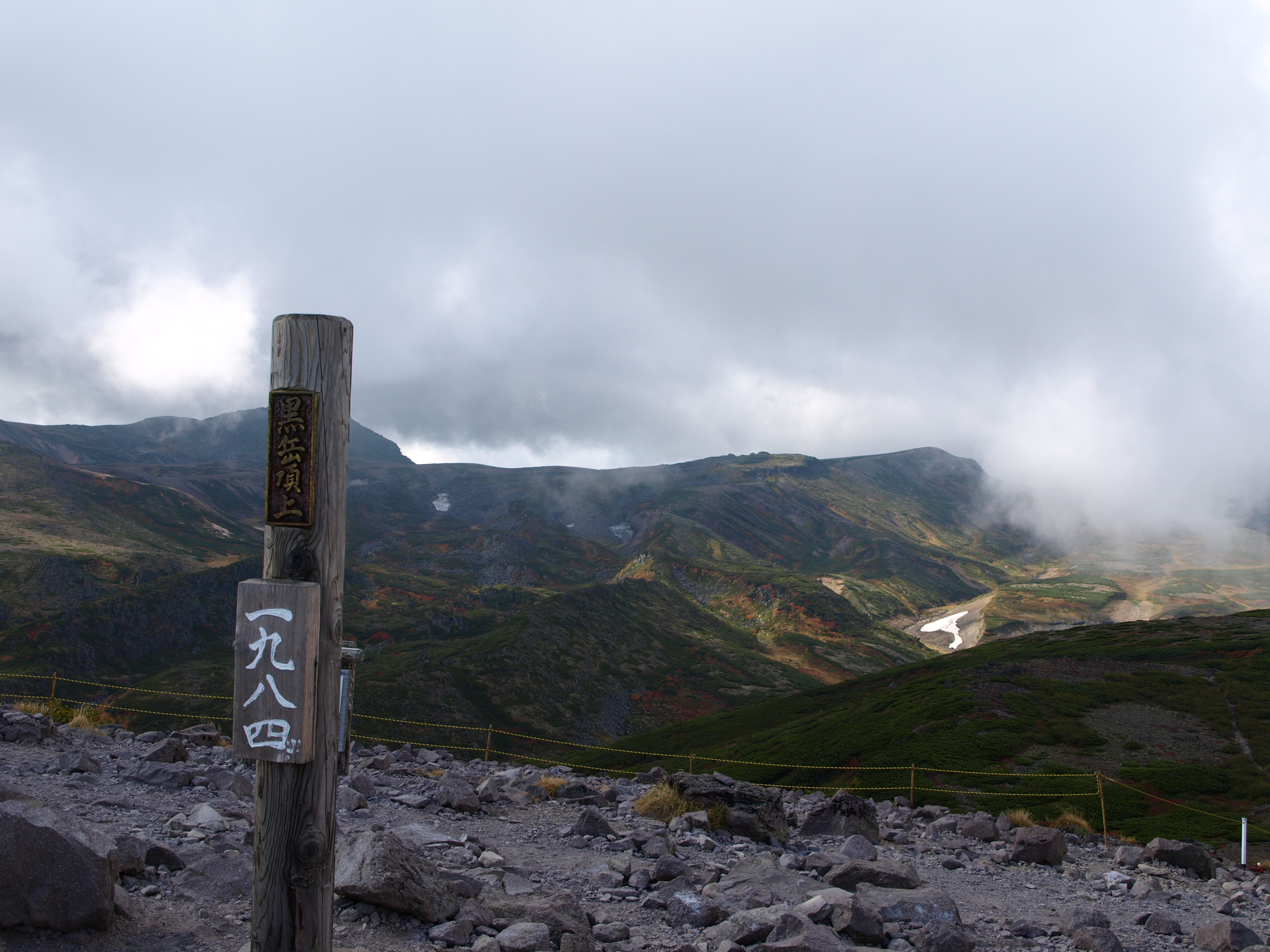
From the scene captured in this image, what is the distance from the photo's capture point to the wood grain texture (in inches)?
Result: 174

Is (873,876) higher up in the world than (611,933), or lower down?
lower down

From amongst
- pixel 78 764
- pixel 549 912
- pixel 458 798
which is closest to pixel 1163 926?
pixel 549 912

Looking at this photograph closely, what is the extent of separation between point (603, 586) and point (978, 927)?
145 metres

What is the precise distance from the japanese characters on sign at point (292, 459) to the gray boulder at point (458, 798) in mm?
10501

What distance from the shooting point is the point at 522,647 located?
4532 inches

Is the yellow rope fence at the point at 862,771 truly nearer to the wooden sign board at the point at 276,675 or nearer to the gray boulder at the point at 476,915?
the gray boulder at the point at 476,915

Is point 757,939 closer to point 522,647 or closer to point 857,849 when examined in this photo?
point 857,849

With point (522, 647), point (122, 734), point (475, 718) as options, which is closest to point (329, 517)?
point (122, 734)

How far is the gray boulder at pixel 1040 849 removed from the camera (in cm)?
1515

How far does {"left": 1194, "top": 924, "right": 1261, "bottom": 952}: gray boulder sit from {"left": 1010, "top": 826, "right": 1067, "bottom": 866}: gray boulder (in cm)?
578

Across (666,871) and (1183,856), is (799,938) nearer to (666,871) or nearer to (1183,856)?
(666,871)

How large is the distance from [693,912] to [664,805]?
5.94 metres

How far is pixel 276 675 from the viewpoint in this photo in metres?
4.40

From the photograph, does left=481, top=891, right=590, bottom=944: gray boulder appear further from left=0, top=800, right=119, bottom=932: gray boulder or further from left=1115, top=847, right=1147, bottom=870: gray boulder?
left=1115, top=847, right=1147, bottom=870: gray boulder
